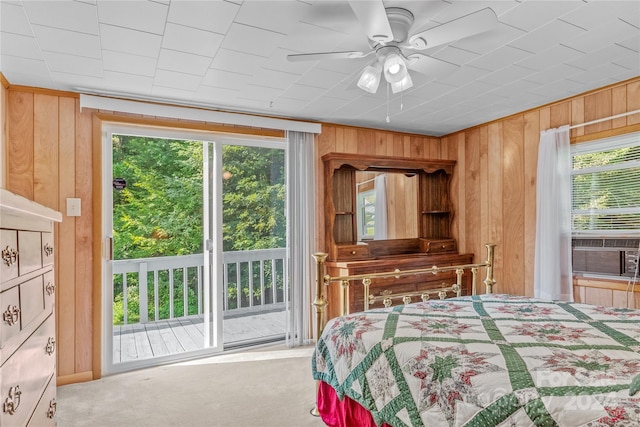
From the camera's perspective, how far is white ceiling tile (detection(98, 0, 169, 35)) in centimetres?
174

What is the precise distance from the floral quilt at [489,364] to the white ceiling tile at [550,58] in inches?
61.7

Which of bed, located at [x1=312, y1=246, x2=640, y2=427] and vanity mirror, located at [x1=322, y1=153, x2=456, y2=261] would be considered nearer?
bed, located at [x1=312, y1=246, x2=640, y2=427]

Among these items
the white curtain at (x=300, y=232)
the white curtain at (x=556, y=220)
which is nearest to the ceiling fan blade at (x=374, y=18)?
the white curtain at (x=300, y=232)

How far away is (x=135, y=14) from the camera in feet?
6.00

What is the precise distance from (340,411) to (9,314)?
150cm

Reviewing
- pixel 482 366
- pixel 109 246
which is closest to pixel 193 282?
pixel 109 246

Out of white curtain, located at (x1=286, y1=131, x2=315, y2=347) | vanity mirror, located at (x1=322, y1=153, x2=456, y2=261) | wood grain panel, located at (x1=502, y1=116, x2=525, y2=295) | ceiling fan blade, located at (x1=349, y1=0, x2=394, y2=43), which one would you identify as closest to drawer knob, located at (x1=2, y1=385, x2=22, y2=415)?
ceiling fan blade, located at (x1=349, y1=0, x2=394, y2=43)

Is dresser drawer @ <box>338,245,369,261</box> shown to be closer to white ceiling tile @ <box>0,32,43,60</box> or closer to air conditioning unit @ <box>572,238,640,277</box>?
air conditioning unit @ <box>572,238,640,277</box>

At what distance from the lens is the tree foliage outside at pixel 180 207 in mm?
3275

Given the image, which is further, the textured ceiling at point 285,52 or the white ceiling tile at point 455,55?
the white ceiling tile at point 455,55

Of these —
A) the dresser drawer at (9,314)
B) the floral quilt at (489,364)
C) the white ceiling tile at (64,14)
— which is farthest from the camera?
the white ceiling tile at (64,14)

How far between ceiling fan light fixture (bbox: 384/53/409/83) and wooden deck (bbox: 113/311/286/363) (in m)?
2.68

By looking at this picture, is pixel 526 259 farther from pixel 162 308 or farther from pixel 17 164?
pixel 17 164

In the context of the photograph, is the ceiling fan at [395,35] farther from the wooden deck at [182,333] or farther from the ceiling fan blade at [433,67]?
the wooden deck at [182,333]
